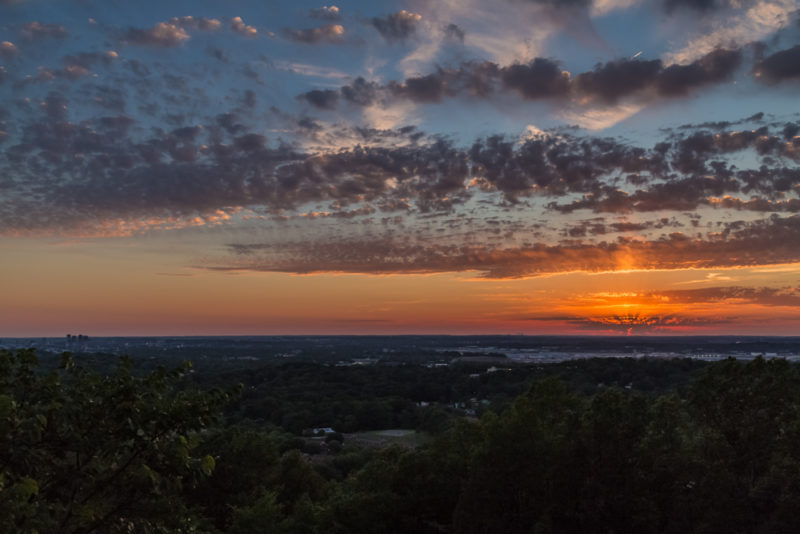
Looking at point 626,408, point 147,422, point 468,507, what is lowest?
point 468,507

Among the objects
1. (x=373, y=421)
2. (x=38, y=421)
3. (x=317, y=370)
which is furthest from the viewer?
(x=317, y=370)

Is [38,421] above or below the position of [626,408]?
above

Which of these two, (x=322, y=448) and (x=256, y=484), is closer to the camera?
Result: (x=256, y=484)

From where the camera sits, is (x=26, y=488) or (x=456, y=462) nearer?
(x=26, y=488)

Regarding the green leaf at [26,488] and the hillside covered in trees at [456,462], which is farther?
the hillside covered in trees at [456,462]

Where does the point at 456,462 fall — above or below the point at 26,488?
below

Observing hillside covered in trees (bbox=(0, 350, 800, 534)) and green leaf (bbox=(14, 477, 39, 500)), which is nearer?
green leaf (bbox=(14, 477, 39, 500))

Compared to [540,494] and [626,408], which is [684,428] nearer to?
[626,408]

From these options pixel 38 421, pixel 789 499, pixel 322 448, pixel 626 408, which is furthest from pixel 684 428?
pixel 322 448
